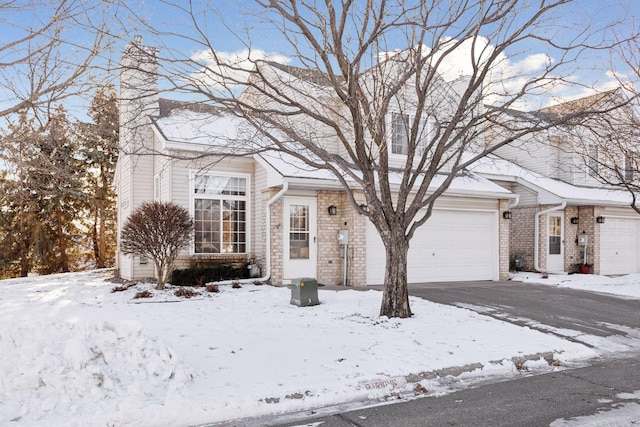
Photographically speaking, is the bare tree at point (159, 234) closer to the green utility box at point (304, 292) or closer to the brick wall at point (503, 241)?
the green utility box at point (304, 292)

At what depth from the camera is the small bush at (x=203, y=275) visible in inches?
470

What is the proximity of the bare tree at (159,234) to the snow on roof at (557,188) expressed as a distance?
32.6 feet

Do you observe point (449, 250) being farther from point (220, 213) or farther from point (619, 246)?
point (619, 246)

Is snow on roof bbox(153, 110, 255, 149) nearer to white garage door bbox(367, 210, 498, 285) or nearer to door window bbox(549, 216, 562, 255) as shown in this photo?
white garage door bbox(367, 210, 498, 285)

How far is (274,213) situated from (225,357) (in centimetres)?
674

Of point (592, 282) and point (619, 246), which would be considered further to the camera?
point (619, 246)

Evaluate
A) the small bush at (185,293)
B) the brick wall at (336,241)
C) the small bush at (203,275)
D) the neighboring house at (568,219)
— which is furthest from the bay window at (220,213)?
the neighboring house at (568,219)

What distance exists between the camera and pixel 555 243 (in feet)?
56.6

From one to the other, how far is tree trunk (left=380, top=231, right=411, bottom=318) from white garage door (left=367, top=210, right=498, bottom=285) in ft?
16.5

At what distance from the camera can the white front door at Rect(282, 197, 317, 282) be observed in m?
12.3

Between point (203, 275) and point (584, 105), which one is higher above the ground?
point (584, 105)

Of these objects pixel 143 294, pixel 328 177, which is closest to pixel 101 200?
pixel 143 294

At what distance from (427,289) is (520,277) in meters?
5.24

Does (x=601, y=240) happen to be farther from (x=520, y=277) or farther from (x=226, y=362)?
(x=226, y=362)
